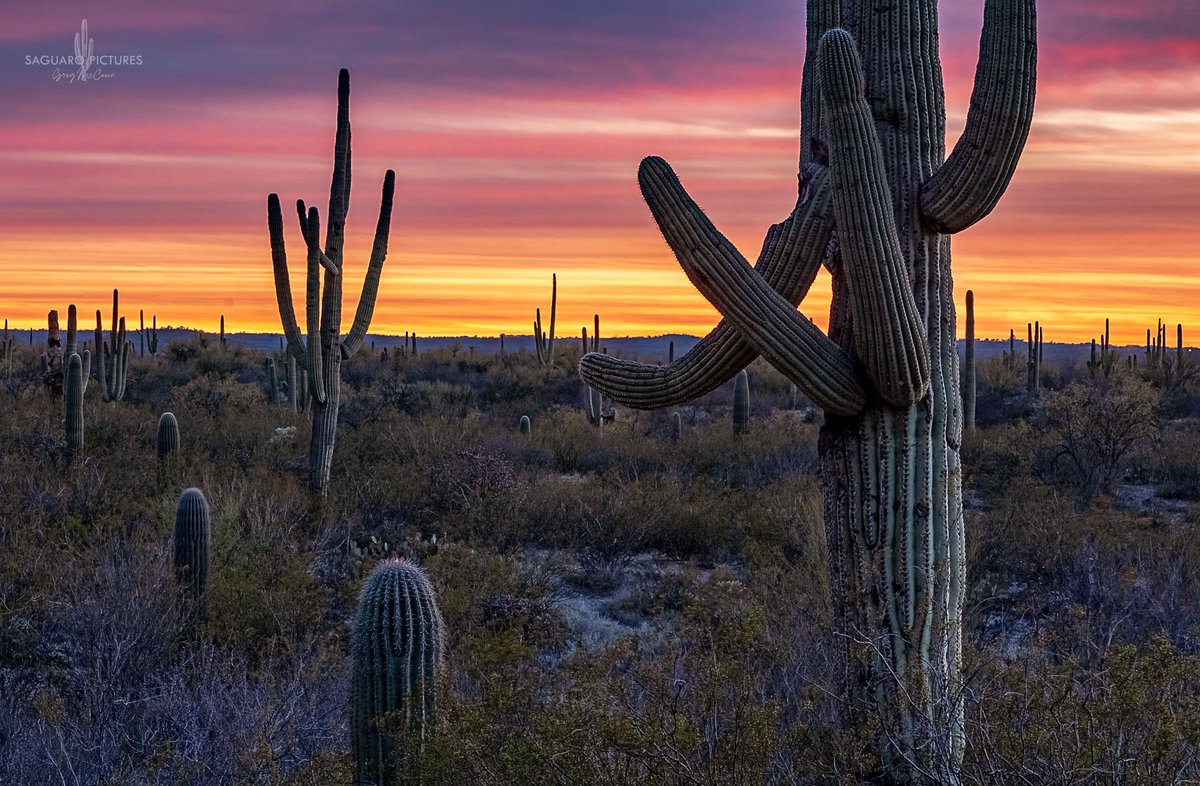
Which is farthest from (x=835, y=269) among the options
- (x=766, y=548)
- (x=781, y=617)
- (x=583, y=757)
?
(x=766, y=548)

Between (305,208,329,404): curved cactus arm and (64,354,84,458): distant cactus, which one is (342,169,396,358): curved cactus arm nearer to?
(305,208,329,404): curved cactus arm

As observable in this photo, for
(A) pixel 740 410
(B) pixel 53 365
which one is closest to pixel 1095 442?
(A) pixel 740 410

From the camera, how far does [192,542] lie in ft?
30.6

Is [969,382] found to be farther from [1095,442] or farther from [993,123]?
[993,123]

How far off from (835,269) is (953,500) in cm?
115

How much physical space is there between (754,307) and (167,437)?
12805 millimetres

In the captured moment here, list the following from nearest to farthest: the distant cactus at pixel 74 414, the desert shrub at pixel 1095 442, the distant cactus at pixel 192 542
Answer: the distant cactus at pixel 192 542 → the desert shrub at pixel 1095 442 → the distant cactus at pixel 74 414

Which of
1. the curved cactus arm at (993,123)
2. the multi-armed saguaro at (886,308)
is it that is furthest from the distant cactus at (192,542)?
the curved cactus arm at (993,123)

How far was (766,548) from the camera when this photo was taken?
37.8 feet

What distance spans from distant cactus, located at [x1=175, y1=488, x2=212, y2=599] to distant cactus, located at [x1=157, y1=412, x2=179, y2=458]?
256 inches

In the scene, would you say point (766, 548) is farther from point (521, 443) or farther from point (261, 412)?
point (261, 412)

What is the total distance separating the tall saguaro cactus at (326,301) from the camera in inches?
549

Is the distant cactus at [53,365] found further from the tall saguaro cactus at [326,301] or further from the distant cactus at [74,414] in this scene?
the tall saguaro cactus at [326,301]

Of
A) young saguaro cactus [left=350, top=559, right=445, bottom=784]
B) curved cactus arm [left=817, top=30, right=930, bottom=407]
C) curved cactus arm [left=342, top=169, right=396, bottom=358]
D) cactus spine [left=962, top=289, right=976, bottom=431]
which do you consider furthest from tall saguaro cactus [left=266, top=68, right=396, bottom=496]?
cactus spine [left=962, top=289, right=976, bottom=431]
